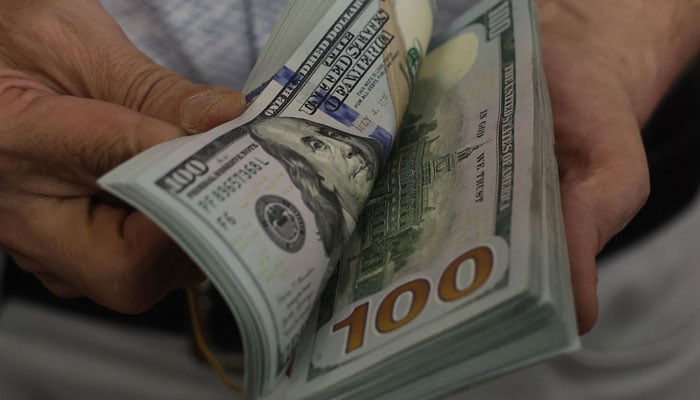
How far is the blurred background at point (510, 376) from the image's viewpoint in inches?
27.0

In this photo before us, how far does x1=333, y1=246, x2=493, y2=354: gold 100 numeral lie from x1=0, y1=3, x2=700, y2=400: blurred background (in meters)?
0.29

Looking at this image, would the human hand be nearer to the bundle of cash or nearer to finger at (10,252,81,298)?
the bundle of cash

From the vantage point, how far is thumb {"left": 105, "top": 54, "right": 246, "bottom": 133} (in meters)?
0.46

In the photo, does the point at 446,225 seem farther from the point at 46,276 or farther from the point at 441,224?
the point at 46,276

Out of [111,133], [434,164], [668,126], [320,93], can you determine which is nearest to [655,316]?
[668,126]

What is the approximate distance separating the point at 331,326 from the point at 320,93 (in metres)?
0.19

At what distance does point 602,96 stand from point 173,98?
0.44 meters

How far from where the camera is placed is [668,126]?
869 millimetres

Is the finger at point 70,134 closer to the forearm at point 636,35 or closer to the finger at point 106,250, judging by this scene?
the finger at point 106,250

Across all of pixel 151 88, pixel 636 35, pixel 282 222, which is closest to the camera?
pixel 282 222

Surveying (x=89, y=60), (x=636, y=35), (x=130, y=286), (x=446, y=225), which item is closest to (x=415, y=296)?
(x=446, y=225)

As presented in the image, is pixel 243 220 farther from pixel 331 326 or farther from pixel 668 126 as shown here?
pixel 668 126

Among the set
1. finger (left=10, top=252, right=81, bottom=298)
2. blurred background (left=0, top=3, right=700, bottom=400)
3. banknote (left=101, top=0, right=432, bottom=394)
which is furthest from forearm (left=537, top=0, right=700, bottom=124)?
finger (left=10, top=252, right=81, bottom=298)

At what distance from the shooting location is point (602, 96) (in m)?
0.68
